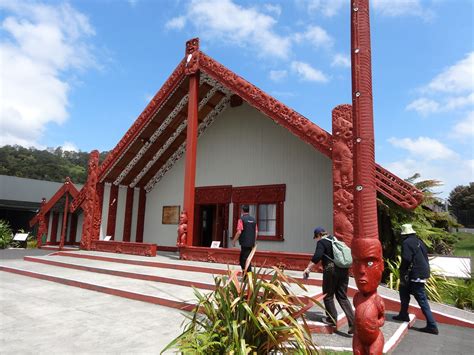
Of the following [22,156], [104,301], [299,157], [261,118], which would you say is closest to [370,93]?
[104,301]

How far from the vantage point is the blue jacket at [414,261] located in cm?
502

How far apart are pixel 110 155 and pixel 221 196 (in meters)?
4.50

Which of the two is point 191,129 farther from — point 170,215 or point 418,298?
point 418,298

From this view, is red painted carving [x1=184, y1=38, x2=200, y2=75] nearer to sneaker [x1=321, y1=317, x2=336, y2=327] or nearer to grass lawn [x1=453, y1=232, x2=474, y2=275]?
sneaker [x1=321, y1=317, x2=336, y2=327]

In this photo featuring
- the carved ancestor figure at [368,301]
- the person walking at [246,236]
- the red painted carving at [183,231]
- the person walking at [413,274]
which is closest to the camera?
the carved ancestor figure at [368,301]

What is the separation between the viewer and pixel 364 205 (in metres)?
2.50

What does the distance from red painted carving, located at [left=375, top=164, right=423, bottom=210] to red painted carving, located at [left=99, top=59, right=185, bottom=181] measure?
6.96 meters

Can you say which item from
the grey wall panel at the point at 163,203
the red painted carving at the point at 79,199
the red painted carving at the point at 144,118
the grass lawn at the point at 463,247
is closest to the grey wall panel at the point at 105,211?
the red painted carving at the point at 144,118

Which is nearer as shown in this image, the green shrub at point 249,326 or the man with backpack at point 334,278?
the green shrub at point 249,326

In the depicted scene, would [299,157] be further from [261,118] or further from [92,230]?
[92,230]

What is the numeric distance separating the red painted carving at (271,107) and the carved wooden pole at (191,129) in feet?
1.06

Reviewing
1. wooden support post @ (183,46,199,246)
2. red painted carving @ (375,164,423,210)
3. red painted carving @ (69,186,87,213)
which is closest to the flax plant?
red painted carving @ (375,164,423,210)

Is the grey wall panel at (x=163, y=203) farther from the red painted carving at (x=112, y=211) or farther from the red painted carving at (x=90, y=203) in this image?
the red painted carving at (x=90, y=203)

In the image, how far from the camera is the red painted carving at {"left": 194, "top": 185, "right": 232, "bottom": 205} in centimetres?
1226
